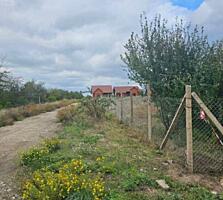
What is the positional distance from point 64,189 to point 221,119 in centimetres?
492

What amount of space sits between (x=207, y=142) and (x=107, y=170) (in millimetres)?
2944

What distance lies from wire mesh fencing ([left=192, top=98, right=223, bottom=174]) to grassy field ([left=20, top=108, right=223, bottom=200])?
28.0 inches

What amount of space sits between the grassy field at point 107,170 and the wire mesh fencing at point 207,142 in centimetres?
71

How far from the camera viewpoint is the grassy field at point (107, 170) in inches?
205

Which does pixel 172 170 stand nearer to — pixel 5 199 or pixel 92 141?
pixel 5 199

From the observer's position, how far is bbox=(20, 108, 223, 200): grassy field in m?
5.21

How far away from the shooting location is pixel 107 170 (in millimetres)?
6465

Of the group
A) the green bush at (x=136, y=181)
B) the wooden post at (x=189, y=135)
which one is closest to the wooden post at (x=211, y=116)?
the wooden post at (x=189, y=135)

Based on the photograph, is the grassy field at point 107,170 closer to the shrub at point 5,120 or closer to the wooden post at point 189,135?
the wooden post at point 189,135

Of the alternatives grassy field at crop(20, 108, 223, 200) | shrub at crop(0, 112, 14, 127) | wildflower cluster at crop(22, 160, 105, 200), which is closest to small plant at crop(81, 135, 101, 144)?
grassy field at crop(20, 108, 223, 200)

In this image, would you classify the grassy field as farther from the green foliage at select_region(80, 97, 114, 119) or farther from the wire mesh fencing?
the green foliage at select_region(80, 97, 114, 119)

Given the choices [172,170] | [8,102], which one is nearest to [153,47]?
[172,170]

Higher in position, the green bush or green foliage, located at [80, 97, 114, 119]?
green foliage, located at [80, 97, 114, 119]

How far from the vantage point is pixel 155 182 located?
19.2 ft
